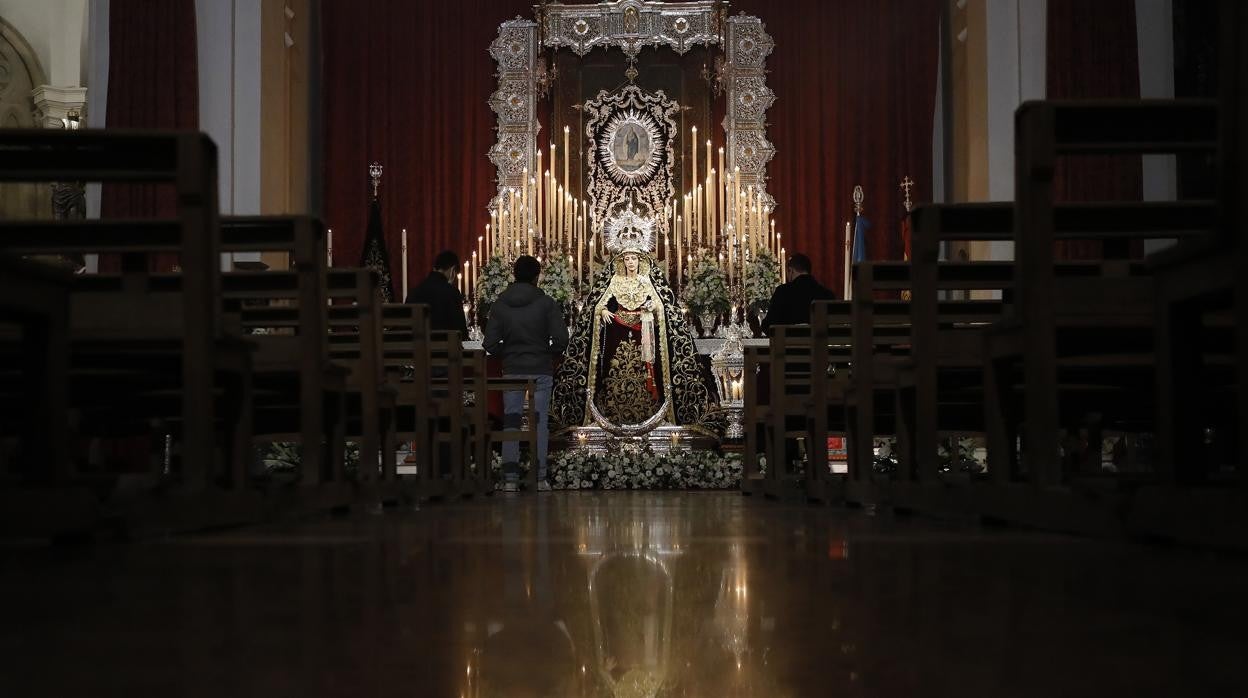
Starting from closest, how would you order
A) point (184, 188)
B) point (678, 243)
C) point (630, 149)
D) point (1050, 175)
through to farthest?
point (1050, 175) → point (184, 188) → point (678, 243) → point (630, 149)

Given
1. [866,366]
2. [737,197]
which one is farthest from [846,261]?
[866,366]

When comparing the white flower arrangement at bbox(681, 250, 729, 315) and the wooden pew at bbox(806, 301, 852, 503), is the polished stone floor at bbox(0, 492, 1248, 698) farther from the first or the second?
the white flower arrangement at bbox(681, 250, 729, 315)

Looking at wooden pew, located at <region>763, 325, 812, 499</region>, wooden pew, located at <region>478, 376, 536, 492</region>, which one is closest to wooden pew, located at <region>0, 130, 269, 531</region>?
wooden pew, located at <region>763, 325, 812, 499</region>

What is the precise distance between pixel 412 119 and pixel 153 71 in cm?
383

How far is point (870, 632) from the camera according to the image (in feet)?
3.47

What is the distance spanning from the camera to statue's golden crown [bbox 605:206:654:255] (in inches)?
473

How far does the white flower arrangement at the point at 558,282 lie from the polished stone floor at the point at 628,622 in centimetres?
831

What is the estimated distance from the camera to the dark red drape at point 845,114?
12172 millimetres

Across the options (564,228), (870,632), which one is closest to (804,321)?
(564,228)

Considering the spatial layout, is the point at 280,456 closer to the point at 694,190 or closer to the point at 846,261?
the point at 694,190

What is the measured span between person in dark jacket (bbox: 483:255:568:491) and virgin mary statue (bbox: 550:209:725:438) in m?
1.43

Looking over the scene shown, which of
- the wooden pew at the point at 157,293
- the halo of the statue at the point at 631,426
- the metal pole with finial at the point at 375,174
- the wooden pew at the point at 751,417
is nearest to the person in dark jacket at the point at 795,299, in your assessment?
the wooden pew at the point at 751,417

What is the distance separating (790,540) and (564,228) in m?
9.68

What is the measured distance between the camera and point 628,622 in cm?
113
